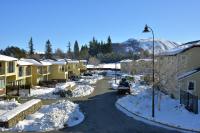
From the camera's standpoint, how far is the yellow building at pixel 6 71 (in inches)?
1961

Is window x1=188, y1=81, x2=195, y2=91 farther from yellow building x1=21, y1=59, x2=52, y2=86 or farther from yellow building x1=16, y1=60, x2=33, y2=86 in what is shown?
yellow building x1=21, y1=59, x2=52, y2=86

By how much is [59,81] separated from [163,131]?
54.4 meters

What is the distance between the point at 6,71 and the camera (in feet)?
168

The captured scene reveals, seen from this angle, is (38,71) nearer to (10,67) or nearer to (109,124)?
(10,67)

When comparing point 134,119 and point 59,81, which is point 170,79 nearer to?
point 134,119

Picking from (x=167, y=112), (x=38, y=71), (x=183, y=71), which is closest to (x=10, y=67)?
(x=38, y=71)

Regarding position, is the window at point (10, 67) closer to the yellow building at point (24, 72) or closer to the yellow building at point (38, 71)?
the yellow building at point (24, 72)

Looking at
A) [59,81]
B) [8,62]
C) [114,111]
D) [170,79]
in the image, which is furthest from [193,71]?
[59,81]

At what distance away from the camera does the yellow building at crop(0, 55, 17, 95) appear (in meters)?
49.8

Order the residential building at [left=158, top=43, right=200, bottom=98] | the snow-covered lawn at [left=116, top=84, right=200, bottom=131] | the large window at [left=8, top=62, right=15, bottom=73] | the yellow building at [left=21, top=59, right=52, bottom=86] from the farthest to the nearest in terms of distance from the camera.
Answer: the yellow building at [left=21, top=59, right=52, bottom=86], the large window at [left=8, top=62, right=15, bottom=73], the residential building at [left=158, top=43, right=200, bottom=98], the snow-covered lawn at [left=116, top=84, right=200, bottom=131]

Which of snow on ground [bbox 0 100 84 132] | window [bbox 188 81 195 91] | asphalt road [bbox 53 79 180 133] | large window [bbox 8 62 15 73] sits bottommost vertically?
asphalt road [bbox 53 79 180 133]

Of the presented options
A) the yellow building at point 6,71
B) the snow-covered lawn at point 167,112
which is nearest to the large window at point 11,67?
the yellow building at point 6,71

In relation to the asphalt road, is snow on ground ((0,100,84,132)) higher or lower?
higher

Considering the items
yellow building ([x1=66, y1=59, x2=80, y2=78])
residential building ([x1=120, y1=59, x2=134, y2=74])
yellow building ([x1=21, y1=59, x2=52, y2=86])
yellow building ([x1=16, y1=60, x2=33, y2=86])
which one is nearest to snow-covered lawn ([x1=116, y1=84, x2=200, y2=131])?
yellow building ([x1=16, y1=60, x2=33, y2=86])
